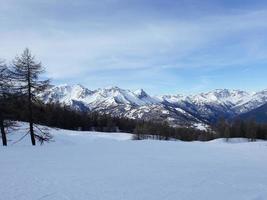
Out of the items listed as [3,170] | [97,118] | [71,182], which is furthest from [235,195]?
[97,118]

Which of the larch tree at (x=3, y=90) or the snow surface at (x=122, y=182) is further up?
the larch tree at (x=3, y=90)

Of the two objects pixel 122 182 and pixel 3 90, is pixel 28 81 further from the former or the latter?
pixel 122 182

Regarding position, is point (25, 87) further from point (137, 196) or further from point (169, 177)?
point (137, 196)

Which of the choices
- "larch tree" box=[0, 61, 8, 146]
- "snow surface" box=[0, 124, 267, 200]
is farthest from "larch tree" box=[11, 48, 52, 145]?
"snow surface" box=[0, 124, 267, 200]

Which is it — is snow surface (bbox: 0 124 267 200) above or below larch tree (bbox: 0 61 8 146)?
below

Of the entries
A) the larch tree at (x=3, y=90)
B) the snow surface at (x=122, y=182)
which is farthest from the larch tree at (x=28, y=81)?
the snow surface at (x=122, y=182)

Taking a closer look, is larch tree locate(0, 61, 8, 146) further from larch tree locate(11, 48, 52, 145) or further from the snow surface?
the snow surface

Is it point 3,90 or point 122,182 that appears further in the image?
point 3,90

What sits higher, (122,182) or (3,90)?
(3,90)

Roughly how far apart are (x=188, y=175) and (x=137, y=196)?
6330 millimetres

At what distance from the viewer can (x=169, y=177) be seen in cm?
1828

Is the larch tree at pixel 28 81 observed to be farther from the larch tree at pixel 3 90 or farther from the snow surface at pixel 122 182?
the snow surface at pixel 122 182

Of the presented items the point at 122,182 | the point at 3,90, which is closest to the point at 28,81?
the point at 3,90

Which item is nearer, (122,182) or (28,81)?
(122,182)
